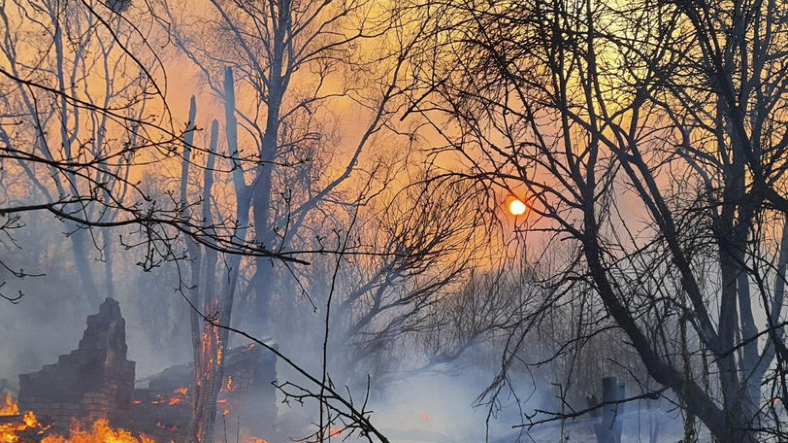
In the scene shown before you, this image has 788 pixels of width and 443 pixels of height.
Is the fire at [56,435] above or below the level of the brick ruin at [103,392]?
below

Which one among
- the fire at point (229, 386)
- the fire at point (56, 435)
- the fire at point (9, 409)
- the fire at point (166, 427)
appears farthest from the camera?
the fire at point (229, 386)

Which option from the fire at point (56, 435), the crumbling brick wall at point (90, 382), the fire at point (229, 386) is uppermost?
the fire at point (229, 386)

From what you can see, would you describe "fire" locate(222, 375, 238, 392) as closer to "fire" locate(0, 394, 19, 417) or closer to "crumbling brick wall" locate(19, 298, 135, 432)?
"crumbling brick wall" locate(19, 298, 135, 432)

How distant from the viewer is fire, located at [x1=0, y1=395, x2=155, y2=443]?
44.7ft

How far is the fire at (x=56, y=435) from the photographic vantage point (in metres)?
13.6

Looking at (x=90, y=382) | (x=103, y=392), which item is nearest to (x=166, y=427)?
(x=103, y=392)

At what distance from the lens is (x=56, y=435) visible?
575 inches

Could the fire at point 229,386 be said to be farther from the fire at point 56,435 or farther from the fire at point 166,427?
the fire at point 56,435

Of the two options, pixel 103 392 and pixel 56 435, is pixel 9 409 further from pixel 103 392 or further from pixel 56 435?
pixel 103 392

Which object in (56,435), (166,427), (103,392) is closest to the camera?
(56,435)

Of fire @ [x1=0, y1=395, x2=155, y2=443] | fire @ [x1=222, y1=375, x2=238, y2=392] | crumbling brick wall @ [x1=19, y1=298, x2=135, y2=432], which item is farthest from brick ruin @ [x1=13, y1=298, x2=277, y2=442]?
fire @ [x1=222, y1=375, x2=238, y2=392]

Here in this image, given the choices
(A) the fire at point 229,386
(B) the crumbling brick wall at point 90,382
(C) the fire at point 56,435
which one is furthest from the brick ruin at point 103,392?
(A) the fire at point 229,386

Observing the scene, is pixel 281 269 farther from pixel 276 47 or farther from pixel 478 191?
pixel 478 191

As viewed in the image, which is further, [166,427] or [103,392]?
[166,427]
